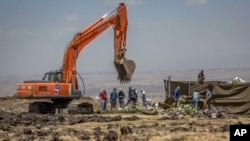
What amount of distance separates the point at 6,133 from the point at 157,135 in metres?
5.72

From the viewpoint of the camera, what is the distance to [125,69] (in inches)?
1293

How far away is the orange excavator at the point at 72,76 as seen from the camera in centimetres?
3169

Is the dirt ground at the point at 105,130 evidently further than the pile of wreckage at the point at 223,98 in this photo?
No

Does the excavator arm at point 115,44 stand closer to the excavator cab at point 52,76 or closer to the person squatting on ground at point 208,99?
the excavator cab at point 52,76

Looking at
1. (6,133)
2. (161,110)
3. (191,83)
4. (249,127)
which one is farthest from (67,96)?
(249,127)

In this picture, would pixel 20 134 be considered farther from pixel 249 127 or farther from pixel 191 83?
pixel 191 83

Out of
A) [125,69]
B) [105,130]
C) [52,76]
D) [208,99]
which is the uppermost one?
[125,69]

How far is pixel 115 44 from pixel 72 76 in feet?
→ 11.0

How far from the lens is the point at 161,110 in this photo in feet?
106

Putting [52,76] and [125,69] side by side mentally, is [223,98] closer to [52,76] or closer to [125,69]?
[125,69]

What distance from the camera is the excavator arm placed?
108 ft

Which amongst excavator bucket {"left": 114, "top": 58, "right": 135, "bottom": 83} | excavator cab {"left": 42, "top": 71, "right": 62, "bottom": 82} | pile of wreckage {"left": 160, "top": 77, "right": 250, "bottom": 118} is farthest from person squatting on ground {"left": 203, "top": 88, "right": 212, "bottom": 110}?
excavator cab {"left": 42, "top": 71, "right": 62, "bottom": 82}

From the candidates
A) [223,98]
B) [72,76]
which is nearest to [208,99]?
[223,98]

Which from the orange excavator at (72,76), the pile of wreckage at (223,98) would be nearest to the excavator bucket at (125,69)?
the orange excavator at (72,76)
